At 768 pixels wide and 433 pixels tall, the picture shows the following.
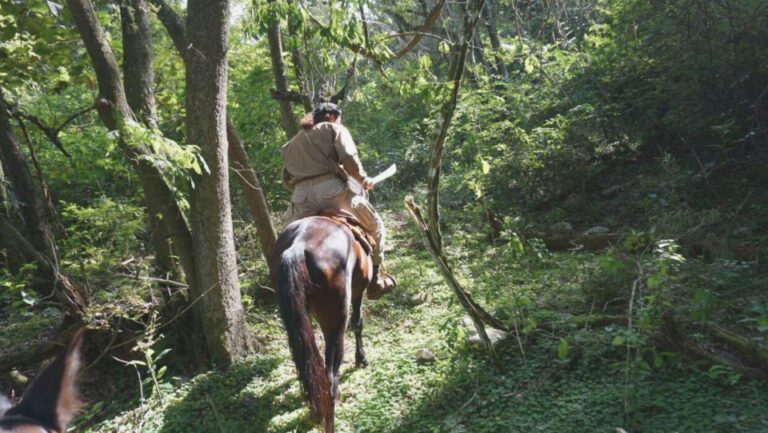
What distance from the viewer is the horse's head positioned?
1641 millimetres

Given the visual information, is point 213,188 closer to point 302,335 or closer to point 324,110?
point 324,110

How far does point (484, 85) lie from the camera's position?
34.4ft

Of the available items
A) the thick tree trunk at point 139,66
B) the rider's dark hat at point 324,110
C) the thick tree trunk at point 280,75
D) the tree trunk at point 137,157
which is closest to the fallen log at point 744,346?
the rider's dark hat at point 324,110

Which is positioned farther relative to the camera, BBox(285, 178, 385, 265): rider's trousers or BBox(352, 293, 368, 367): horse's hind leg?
BBox(352, 293, 368, 367): horse's hind leg

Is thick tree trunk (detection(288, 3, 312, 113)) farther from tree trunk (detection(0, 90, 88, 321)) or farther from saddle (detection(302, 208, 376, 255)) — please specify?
tree trunk (detection(0, 90, 88, 321))

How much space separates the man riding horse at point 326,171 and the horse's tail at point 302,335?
4.41 feet

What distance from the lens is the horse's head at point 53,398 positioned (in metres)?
1.64

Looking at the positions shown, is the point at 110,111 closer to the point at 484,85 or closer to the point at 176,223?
the point at 176,223

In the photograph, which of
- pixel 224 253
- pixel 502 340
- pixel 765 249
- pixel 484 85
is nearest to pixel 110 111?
pixel 224 253

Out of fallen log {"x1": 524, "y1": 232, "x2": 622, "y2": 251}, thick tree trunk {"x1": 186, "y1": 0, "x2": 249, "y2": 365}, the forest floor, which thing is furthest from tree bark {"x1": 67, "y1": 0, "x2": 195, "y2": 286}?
fallen log {"x1": 524, "y1": 232, "x2": 622, "y2": 251}

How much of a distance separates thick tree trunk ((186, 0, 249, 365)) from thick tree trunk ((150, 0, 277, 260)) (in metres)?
0.85

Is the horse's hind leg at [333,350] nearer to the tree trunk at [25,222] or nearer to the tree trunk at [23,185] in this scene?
the tree trunk at [25,222]

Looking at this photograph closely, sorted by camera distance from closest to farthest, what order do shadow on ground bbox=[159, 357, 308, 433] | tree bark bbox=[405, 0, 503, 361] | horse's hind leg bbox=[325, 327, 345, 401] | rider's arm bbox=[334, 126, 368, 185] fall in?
tree bark bbox=[405, 0, 503, 361], horse's hind leg bbox=[325, 327, 345, 401], shadow on ground bbox=[159, 357, 308, 433], rider's arm bbox=[334, 126, 368, 185]

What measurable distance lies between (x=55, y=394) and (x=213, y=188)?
346 cm
